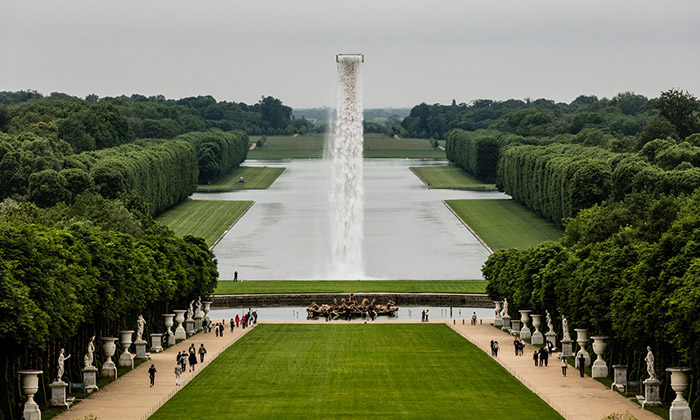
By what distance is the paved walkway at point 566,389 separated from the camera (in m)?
51.2

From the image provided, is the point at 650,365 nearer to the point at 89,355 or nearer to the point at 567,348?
the point at 567,348

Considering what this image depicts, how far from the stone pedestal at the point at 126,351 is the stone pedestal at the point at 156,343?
465cm

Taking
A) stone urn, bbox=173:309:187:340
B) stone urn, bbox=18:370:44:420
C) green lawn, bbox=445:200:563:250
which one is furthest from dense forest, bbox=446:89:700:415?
stone urn, bbox=18:370:44:420

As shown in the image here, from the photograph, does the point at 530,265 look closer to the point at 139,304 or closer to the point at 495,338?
the point at 495,338

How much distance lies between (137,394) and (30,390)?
697cm

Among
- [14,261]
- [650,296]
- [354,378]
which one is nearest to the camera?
[14,261]

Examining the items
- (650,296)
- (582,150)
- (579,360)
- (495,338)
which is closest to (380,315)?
(495,338)

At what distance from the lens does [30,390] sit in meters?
49.9

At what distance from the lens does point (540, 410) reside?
51281 millimetres

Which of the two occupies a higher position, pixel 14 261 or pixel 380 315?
pixel 14 261

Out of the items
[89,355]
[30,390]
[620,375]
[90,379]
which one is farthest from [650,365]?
[30,390]

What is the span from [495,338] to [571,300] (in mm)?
11569

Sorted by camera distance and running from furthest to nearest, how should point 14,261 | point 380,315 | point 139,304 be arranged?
point 380,315 < point 139,304 < point 14,261

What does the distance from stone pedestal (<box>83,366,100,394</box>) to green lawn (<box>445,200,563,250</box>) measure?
195 ft
